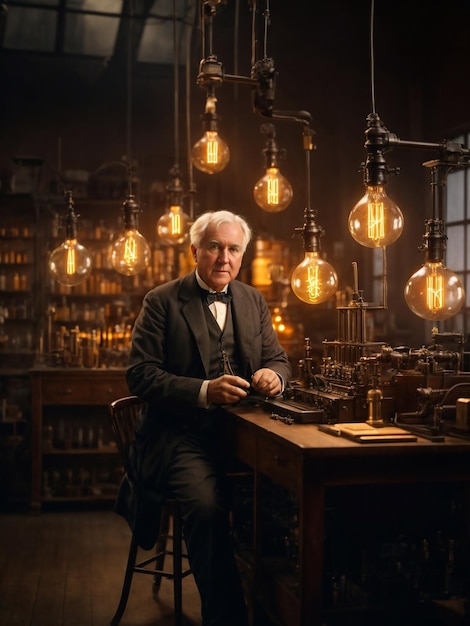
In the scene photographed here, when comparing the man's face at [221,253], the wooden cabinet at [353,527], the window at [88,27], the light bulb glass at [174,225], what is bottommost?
the wooden cabinet at [353,527]

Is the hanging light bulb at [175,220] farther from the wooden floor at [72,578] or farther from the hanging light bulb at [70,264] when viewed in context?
the wooden floor at [72,578]

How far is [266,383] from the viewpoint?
4.08 metres

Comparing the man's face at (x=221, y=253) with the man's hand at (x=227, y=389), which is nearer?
the man's hand at (x=227, y=389)

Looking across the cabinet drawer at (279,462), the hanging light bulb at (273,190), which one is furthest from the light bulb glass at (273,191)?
the cabinet drawer at (279,462)

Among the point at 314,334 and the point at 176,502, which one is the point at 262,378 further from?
the point at 314,334

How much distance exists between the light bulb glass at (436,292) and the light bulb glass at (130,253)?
2.26 m

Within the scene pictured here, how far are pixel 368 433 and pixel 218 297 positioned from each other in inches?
58.3

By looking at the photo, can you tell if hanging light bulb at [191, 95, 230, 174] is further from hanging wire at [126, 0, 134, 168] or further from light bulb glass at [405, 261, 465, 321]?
hanging wire at [126, 0, 134, 168]

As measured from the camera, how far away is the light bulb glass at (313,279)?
4.32 metres

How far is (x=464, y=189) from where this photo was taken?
794 cm

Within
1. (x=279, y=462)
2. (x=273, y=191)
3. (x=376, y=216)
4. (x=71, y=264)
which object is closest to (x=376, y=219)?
(x=376, y=216)

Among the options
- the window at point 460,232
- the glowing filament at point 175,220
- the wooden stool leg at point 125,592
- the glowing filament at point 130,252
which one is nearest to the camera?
the wooden stool leg at point 125,592

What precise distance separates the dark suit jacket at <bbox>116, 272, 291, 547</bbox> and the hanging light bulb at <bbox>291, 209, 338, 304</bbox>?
1.05 ft

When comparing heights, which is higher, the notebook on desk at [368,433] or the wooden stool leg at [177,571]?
the notebook on desk at [368,433]
